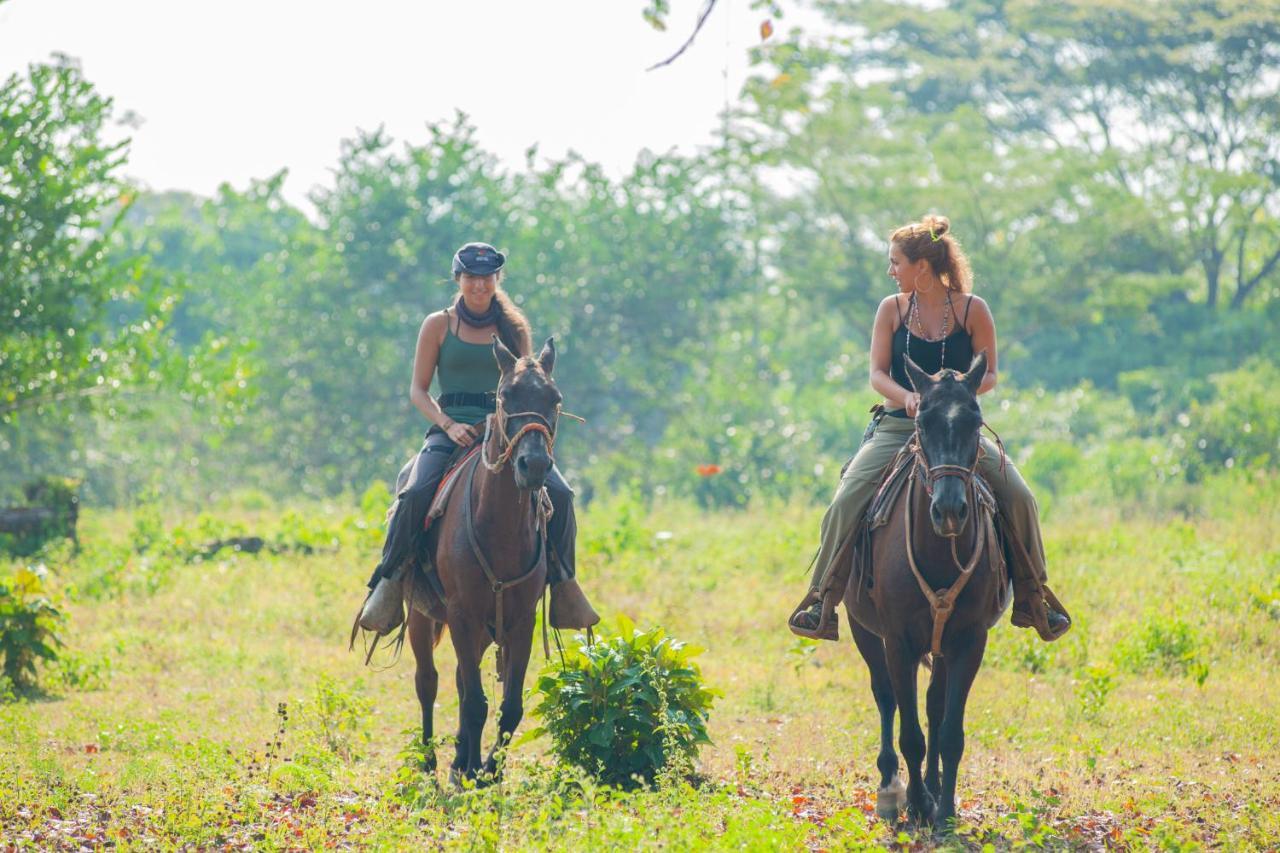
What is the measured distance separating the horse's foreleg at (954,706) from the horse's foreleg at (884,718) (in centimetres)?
49

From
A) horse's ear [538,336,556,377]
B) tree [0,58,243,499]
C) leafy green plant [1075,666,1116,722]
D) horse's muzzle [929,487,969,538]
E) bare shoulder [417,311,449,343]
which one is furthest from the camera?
tree [0,58,243,499]

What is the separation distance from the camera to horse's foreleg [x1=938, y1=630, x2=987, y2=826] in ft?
23.1

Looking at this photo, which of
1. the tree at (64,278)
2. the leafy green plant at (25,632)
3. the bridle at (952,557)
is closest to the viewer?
the bridle at (952,557)

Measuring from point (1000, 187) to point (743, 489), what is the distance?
11.4 m

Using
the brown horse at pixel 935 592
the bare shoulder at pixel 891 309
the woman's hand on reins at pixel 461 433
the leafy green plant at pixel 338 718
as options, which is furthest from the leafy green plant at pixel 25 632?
the bare shoulder at pixel 891 309

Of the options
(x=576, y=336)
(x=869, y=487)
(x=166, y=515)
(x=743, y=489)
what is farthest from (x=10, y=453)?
(x=869, y=487)

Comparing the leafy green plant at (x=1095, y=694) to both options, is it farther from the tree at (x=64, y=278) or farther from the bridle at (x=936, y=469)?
the tree at (x=64, y=278)

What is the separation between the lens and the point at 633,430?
3095cm

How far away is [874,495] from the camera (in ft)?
25.0

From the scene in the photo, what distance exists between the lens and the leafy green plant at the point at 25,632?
11.2 meters

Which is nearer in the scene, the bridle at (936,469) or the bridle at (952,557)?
the bridle at (936,469)

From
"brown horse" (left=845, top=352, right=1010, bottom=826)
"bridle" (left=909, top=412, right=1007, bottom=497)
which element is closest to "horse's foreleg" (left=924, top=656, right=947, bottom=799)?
"brown horse" (left=845, top=352, right=1010, bottom=826)

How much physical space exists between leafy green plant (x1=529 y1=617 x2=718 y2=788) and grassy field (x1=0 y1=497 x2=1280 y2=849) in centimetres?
24

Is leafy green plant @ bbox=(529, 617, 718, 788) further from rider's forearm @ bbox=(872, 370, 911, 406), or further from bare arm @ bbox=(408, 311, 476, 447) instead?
rider's forearm @ bbox=(872, 370, 911, 406)
